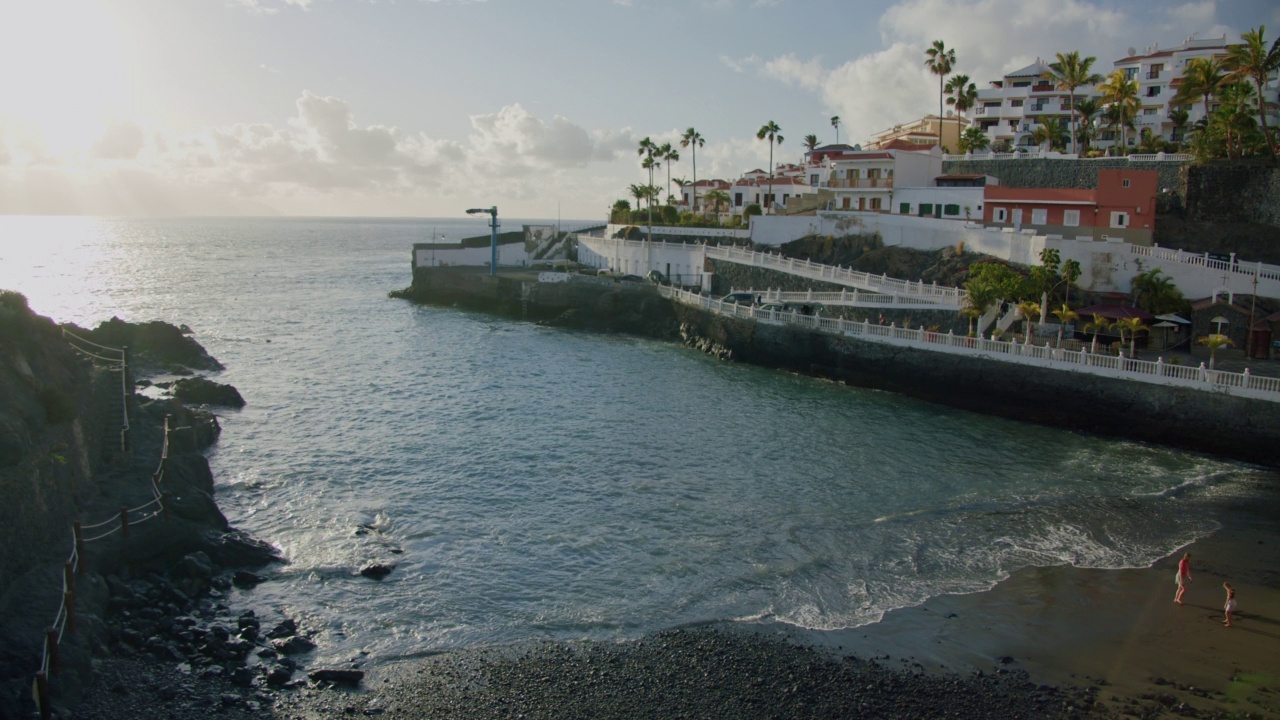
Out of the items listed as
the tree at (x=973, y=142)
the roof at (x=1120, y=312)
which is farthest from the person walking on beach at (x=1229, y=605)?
the tree at (x=973, y=142)

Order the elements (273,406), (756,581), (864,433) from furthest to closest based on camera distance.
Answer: (273,406), (864,433), (756,581)

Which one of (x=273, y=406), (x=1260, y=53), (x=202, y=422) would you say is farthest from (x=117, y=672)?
(x=1260, y=53)

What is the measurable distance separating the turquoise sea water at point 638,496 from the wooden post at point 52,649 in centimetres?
441

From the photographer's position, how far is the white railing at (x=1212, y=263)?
39.5 m

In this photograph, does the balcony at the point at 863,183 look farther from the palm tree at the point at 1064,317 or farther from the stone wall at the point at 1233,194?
the palm tree at the point at 1064,317

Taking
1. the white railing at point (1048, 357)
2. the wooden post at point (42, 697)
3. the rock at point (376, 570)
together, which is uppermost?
the white railing at point (1048, 357)

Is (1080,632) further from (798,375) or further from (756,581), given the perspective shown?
(798,375)

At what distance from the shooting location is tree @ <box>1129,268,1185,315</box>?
41000 mm

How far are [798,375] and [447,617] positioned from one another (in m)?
29.2

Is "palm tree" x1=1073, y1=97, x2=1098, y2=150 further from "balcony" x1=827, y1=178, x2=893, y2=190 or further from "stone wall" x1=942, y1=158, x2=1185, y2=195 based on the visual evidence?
"balcony" x1=827, y1=178, x2=893, y2=190

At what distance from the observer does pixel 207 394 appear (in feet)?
121

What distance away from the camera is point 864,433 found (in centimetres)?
3312

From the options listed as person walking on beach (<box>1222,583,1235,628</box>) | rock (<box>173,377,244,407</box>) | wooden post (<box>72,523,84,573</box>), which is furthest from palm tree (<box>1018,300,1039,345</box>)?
wooden post (<box>72,523,84,573</box>)

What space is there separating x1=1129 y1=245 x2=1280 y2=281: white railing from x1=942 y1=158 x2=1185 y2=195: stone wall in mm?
14631
